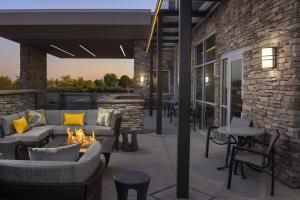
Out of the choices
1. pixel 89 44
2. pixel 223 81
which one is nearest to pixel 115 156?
pixel 223 81

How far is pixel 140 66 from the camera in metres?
13.1

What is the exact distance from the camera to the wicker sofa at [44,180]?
93.7 inches

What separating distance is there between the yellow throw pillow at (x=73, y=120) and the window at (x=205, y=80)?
351 centimetres

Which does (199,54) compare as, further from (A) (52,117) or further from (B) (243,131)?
(B) (243,131)

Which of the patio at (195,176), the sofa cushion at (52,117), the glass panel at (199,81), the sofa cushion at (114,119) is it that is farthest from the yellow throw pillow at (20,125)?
the glass panel at (199,81)

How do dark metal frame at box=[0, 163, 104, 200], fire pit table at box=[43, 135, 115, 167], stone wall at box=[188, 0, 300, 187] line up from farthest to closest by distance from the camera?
fire pit table at box=[43, 135, 115, 167]
stone wall at box=[188, 0, 300, 187]
dark metal frame at box=[0, 163, 104, 200]

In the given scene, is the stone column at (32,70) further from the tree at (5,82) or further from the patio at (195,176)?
the patio at (195,176)

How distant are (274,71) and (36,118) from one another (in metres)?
4.98

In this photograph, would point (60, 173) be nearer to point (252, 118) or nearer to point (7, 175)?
point (7, 175)

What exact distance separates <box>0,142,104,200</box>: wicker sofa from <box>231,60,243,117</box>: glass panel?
171 inches

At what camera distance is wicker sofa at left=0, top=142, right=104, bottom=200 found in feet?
7.80

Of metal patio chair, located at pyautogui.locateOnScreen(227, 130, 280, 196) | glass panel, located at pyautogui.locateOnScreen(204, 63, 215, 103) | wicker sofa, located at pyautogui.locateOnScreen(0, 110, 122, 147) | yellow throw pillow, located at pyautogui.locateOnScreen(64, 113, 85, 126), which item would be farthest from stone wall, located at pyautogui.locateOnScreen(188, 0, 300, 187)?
yellow throw pillow, located at pyautogui.locateOnScreen(64, 113, 85, 126)

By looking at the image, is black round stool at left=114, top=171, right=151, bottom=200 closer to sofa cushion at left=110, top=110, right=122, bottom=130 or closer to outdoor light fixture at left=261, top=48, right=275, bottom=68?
outdoor light fixture at left=261, top=48, right=275, bottom=68

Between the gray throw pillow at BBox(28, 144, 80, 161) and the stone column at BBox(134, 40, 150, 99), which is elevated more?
the stone column at BBox(134, 40, 150, 99)
